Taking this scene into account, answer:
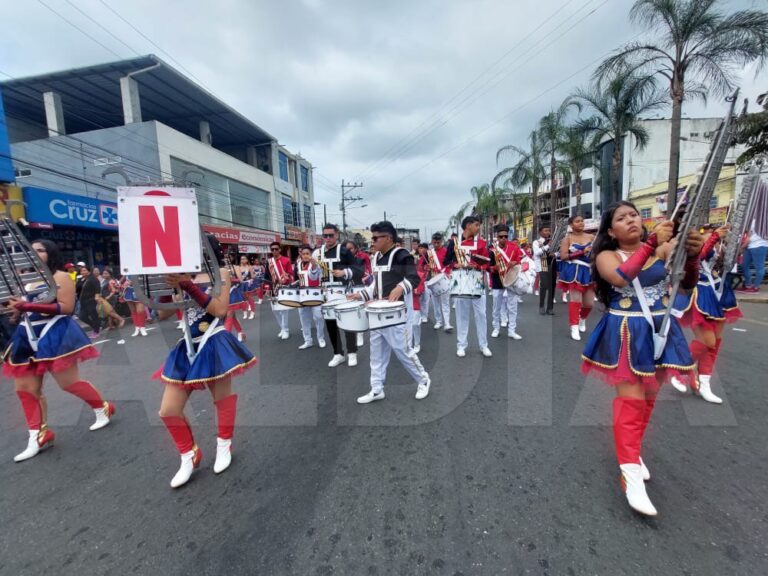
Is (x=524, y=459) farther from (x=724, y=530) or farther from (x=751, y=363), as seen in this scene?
(x=751, y=363)

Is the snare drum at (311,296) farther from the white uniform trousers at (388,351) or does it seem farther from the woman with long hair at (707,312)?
the woman with long hair at (707,312)

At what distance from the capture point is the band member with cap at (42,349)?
311cm

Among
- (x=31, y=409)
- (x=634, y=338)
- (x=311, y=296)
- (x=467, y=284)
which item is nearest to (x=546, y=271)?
(x=467, y=284)

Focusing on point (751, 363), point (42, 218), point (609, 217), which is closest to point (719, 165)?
point (609, 217)

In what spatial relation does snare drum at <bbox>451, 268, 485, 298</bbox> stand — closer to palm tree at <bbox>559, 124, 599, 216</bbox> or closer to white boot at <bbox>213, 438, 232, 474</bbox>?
white boot at <bbox>213, 438, 232, 474</bbox>

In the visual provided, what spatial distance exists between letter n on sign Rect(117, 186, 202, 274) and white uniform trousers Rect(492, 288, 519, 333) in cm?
548

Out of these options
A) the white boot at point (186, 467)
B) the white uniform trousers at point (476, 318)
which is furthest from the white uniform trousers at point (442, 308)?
the white boot at point (186, 467)

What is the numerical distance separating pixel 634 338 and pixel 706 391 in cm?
229

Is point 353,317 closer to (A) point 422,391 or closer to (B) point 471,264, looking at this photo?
(A) point 422,391

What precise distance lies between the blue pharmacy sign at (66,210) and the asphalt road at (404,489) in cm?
1032

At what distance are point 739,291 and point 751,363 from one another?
24.2 ft

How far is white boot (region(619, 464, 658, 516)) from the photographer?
208 cm

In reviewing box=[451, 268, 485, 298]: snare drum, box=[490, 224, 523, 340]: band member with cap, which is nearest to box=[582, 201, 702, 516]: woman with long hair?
box=[451, 268, 485, 298]: snare drum

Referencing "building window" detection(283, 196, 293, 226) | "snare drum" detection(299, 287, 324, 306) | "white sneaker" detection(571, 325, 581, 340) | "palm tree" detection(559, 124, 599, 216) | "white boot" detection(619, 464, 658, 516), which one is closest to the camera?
"white boot" detection(619, 464, 658, 516)
